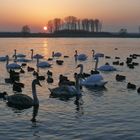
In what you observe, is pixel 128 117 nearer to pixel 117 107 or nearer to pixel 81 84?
pixel 117 107

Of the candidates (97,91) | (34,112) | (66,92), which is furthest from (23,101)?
(97,91)

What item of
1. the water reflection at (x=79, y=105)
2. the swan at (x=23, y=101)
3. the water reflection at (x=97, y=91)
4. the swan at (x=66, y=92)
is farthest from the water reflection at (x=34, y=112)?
the water reflection at (x=97, y=91)

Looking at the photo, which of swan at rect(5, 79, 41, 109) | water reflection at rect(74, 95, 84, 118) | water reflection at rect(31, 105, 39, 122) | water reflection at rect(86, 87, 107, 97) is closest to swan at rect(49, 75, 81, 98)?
water reflection at rect(74, 95, 84, 118)

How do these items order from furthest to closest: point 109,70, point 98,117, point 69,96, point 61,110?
point 109,70 → point 69,96 → point 61,110 → point 98,117

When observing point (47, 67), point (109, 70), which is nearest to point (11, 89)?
point (109, 70)

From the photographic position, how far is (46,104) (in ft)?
93.1

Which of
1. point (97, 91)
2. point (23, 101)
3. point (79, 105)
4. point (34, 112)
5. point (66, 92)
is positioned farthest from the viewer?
point (97, 91)

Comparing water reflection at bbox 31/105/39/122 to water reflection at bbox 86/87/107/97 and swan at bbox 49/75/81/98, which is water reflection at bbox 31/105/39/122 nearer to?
swan at bbox 49/75/81/98

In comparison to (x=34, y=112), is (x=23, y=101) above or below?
above

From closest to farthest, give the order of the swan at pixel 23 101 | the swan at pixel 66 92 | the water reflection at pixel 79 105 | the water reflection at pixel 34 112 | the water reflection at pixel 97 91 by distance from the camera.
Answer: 1. the water reflection at pixel 34 112
2. the water reflection at pixel 79 105
3. the swan at pixel 23 101
4. the swan at pixel 66 92
5. the water reflection at pixel 97 91

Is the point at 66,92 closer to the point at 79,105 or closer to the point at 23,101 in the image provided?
the point at 79,105

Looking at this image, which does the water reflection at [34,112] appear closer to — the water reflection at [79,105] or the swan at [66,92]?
the water reflection at [79,105]

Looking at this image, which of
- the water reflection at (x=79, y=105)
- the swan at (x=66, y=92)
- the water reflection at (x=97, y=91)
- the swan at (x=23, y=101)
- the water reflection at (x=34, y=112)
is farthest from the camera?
the water reflection at (x=97, y=91)

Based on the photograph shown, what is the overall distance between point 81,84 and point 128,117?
11721 mm
